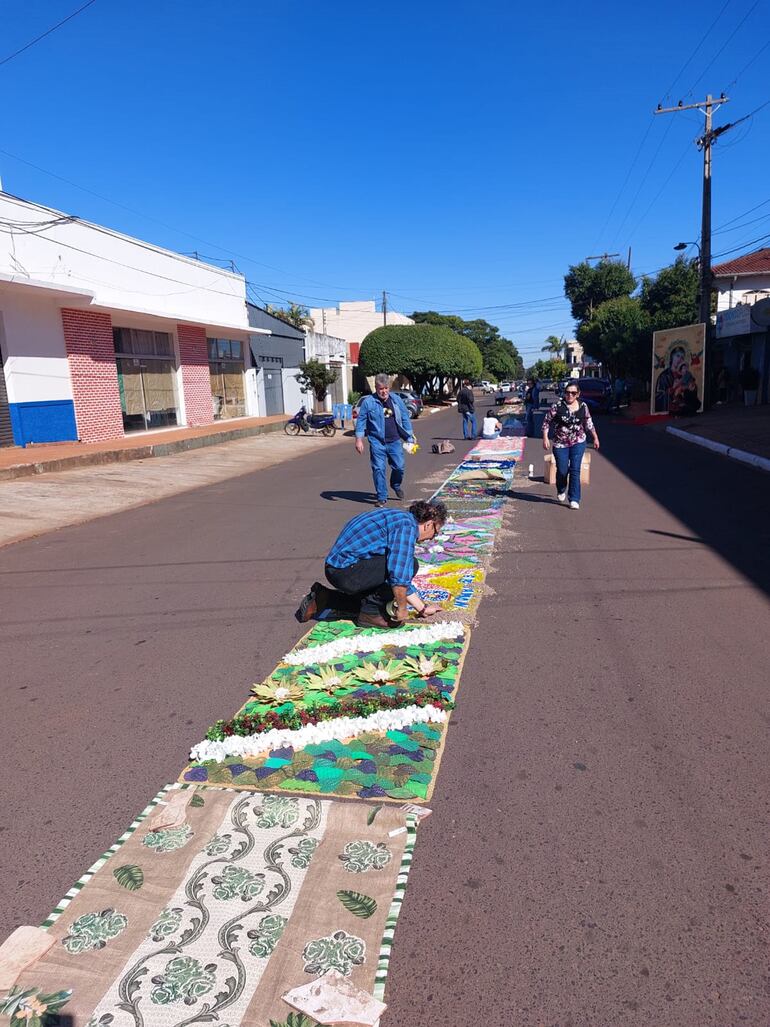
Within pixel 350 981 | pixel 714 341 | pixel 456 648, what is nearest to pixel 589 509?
pixel 456 648

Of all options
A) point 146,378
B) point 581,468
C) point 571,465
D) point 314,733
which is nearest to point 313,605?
point 314,733

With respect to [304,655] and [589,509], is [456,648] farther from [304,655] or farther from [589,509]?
[589,509]

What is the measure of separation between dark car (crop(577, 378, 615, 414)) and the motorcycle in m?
10.5

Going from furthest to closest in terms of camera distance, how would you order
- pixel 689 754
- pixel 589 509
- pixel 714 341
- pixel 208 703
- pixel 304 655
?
pixel 714 341, pixel 589 509, pixel 304 655, pixel 208 703, pixel 689 754

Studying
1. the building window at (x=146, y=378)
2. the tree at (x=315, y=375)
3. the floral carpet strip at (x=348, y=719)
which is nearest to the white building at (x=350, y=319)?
the tree at (x=315, y=375)

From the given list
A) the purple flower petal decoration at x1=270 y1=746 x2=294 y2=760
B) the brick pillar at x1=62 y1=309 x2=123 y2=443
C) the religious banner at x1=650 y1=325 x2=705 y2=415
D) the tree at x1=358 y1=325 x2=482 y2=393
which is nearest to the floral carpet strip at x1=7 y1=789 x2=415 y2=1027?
the purple flower petal decoration at x1=270 y1=746 x2=294 y2=760

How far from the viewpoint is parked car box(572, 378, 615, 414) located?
28484 mm

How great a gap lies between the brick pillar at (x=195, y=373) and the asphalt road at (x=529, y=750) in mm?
15653

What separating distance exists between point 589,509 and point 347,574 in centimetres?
529

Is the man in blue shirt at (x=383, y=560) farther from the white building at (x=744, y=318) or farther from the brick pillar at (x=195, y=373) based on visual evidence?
the white building at (x=744, y=318)

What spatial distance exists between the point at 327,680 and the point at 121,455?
13.3m

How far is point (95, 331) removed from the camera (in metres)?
17.5

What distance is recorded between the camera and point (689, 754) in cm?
334

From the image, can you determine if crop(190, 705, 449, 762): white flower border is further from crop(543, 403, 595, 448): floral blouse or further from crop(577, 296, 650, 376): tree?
crop(577, 296, 650, 376): tree
